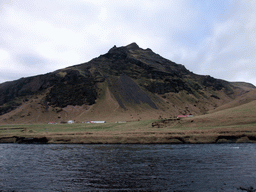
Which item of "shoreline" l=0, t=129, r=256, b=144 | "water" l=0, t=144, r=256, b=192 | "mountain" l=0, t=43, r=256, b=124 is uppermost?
"mountain" l=0, t=43, r=256, b=124

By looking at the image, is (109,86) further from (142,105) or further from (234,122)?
(234,122)

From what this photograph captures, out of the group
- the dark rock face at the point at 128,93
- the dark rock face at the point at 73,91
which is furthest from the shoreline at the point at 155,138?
the dark rock face at the point at 73,91

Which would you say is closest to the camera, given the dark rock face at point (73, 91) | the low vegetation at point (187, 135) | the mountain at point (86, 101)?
the low vegetation at point (187, 135)

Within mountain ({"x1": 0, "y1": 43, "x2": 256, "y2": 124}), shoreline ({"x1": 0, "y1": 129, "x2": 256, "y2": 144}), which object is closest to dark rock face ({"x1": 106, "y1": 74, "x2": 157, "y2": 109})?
mountain ({"x1": 0, "y1": 43, "x2": 256, "y2": 124})

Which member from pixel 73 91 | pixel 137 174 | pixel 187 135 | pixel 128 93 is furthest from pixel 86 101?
pixel 137 174

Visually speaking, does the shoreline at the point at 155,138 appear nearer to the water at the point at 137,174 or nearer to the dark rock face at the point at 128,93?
the water at the point at 137,174

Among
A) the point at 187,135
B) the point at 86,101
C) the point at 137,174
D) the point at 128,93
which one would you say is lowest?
the point at 137,174

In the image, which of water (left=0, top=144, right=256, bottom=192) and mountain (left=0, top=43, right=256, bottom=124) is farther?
mountain (left=0, top=43, right=256, bottom=124)

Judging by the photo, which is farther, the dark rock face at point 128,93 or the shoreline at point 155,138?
the dark rock face at point 128,93

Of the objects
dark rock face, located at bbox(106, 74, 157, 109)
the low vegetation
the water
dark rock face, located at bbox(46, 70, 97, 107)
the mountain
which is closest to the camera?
the water

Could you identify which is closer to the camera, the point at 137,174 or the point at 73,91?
the point at 137,174

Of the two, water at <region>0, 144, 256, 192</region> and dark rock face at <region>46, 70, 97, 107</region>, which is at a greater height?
dark rock face at <region>46, 70, 97, 107</region>

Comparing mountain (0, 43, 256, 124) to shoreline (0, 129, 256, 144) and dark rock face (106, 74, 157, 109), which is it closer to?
dark rock face (106, 74, 157, 109)

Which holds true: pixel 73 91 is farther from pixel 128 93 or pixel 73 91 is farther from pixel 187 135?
pixel 187 135
